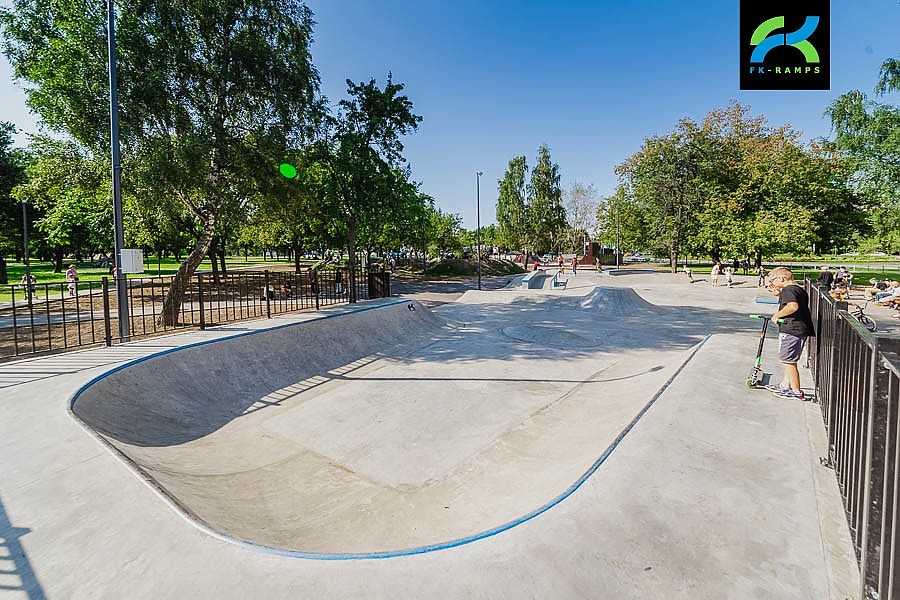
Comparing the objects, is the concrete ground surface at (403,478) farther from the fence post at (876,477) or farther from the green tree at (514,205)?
the green tree at (514,205)

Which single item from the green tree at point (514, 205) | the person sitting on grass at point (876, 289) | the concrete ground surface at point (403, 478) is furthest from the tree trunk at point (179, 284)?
the green tree at point (514, 205)

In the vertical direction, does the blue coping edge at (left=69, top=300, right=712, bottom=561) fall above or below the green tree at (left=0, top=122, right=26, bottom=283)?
below

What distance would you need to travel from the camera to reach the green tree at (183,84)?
10930 mm

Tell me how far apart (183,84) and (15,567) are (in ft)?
41.2

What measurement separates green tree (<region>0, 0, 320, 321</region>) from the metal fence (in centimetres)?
1293

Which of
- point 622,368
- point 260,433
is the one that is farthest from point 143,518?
point 622,368

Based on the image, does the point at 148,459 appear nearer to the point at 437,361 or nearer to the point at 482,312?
the point at 437,361

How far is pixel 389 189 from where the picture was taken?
22.4 metres

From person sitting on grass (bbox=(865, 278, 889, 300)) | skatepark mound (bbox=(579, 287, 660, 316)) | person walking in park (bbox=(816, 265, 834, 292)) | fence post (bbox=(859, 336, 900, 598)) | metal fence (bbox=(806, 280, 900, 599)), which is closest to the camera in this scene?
metal fence (bbox=(806, 280, 900, 599))

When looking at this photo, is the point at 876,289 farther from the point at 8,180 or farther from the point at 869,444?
the point at 8,180

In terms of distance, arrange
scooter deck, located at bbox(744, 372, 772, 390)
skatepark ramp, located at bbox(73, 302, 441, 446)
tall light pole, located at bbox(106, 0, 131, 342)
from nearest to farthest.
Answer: skatepark ramp, located at bbox(73, 302, 441, 446) < scooter deck, located at bbox(744, 372, 772, 390) < tall light pole, located at bbox(106, 0, 131, 342)

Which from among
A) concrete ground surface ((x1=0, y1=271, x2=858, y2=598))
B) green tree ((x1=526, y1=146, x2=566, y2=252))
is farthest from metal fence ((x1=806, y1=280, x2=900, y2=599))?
green tree ((x1=526, y1=146, x2=566, y2=252))

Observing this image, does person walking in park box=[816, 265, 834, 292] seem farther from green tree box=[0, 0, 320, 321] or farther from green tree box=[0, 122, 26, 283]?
green tree box=[0, 122, 26, 283]

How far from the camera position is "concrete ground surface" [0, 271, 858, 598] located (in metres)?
2.78
